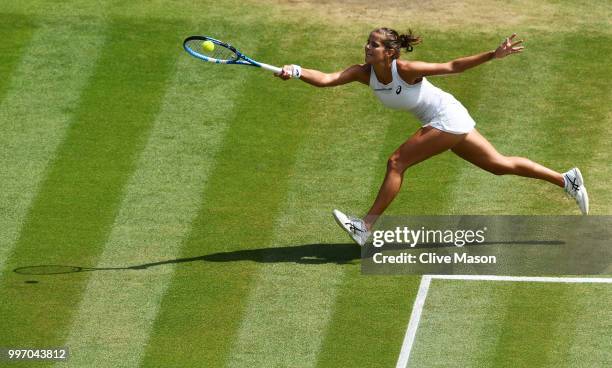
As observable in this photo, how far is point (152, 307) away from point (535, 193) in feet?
15.6

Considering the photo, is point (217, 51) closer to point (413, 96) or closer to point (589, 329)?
point (413, 96)

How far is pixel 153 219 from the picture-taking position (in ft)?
52.5

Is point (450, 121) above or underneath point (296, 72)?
underneath

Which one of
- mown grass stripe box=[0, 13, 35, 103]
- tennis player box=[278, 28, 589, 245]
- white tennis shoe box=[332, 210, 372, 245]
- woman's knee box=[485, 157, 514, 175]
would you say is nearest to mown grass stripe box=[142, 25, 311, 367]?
white tennis shoe box=[332, 210, 372, 245]

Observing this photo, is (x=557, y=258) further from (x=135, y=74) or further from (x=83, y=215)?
(x=135, y=74)

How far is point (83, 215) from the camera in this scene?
16078 millimetres

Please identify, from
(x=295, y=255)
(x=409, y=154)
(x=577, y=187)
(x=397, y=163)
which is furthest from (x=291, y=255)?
(x=577, y=187)

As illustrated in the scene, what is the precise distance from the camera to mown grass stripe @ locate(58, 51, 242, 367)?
45.1 feet

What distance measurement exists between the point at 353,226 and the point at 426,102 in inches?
58.1

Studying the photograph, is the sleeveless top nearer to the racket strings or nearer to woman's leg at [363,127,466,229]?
woman's leg at [363,127,466,229]

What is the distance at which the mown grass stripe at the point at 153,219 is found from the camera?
45.1 ft

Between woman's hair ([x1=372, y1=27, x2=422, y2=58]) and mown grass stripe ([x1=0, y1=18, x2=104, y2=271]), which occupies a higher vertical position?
woman's hair ([x1=372, y1=27, x2=422, y2=58])

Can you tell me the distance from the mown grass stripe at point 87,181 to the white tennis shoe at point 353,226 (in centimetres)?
252

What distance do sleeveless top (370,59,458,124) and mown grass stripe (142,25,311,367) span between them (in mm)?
2002
